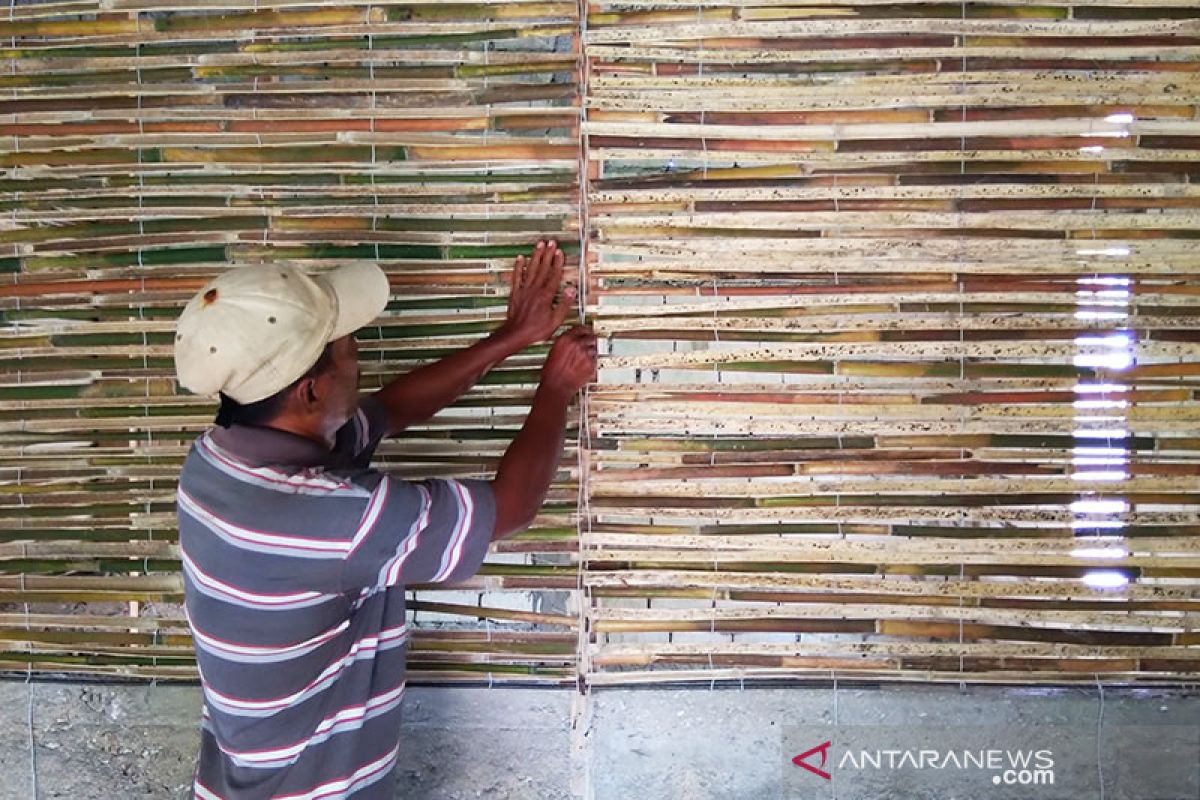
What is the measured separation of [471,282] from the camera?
55.4 inches

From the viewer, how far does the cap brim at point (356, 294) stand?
1115 millimetres

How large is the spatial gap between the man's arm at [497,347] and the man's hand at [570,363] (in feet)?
0.16

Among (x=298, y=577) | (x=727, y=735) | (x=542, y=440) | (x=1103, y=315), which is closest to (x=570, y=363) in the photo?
(x=542, y=440)

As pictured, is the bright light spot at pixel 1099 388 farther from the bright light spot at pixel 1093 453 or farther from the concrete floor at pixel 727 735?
the concrete floor at pixel 727 735

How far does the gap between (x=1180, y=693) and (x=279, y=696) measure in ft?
4.72

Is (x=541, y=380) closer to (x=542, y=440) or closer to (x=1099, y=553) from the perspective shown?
(x=542, y=440)

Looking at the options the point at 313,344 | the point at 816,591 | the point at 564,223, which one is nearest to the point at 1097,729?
the point at 816,591

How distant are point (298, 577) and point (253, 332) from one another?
288mm

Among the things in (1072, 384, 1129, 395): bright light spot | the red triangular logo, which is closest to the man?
the red triangular logo

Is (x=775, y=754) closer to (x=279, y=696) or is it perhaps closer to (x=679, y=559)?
(x=679, y=559)

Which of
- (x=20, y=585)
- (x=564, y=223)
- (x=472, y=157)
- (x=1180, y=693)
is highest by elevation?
(x=472, y=157)

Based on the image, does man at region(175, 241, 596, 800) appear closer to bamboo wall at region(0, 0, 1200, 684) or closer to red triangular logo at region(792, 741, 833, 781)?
bamboo wall at region(0, 0, 1200, 684)

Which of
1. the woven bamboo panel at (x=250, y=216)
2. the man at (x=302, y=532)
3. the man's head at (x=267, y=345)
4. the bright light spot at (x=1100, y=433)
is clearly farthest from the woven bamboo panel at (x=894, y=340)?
the man's head at (x=267, y=345)

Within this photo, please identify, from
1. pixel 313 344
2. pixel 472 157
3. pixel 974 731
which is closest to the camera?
pixel 313 344
